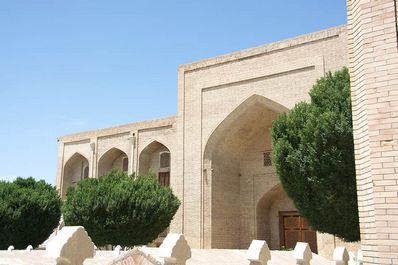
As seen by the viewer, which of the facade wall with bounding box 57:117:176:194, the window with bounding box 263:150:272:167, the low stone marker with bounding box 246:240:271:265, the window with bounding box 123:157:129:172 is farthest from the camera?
the window with bounding box 123:157:129:172

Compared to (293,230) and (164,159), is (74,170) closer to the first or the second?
(164,159)

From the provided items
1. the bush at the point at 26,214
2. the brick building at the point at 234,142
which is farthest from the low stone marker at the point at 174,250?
the bush at the point at 26,214

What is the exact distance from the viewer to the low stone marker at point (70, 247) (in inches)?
186

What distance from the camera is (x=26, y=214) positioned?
18.2 metres

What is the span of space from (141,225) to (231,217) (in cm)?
504

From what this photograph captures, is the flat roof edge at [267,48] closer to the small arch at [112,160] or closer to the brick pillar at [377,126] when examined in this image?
the small arch at [112,160]

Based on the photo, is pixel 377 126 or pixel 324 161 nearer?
pixel 377 126

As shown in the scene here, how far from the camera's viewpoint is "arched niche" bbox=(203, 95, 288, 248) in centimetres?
1894

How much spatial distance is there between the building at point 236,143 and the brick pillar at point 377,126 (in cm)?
1261

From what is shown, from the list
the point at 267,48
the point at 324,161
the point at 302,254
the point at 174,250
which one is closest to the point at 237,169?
the point at 267,48

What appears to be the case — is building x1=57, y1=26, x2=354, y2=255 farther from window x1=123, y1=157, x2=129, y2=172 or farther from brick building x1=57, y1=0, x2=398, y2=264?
window x1=123, y1=157, x2=129, y2=172

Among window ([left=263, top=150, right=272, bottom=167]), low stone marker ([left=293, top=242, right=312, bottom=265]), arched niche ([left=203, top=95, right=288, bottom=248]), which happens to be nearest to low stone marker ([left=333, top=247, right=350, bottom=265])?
low stone marker ([left=293, top=242, right=312, bottom=265])

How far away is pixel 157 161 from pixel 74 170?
247 inches

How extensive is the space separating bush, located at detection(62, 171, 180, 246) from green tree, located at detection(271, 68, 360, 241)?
18.0ft
